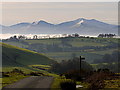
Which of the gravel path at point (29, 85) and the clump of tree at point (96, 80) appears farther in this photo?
the clump of tree at point (96, 80)

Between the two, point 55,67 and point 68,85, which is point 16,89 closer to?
point 68,85

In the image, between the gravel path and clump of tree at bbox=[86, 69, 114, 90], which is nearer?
the gravel path

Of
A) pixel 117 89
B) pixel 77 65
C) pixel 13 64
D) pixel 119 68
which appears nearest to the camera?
pixel 117 89

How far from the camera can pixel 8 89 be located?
3262cm

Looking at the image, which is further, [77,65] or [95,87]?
[77,65]

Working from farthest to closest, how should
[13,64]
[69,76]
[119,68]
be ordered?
1. [13,64]
2. [119,68]
3. [69,76]

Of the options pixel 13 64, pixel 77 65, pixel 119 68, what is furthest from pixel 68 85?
pixel 13 64

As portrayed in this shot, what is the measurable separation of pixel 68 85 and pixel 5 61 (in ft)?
554

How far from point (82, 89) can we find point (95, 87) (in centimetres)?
264

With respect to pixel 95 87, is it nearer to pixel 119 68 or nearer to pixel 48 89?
pixel 48 89

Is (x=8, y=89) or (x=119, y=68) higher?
(x=8, y=89)

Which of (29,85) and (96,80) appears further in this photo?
(96,80)

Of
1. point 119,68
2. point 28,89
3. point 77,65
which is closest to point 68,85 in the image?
point 28,89

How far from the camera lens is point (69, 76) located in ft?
188
